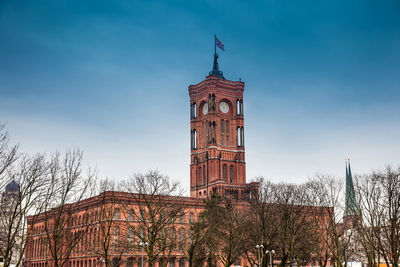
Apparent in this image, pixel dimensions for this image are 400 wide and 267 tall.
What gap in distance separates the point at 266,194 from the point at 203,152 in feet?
200

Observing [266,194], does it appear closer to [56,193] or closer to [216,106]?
[56,193]

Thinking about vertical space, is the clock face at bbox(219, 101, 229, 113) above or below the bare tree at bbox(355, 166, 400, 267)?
above

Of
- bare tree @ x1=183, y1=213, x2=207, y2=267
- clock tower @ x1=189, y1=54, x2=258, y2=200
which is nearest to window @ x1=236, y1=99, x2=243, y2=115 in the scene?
clock tower @ x1=189, y1=54, x2=258, y2=200

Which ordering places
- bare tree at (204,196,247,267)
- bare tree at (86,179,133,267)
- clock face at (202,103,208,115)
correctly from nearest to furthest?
bare tree at (86,179,133,267) < bare tree at (204,196,247,267) < clock face at (202,103,208,115)

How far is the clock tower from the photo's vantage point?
11607 centimetres

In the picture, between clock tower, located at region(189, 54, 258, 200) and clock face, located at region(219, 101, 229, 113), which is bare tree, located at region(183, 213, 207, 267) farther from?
clock face, located at region(219, 101, 229, 113)

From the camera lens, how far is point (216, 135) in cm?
11844

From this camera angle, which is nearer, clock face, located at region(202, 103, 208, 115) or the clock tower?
the clock tower

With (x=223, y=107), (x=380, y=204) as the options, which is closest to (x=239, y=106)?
(x=223, y=107)

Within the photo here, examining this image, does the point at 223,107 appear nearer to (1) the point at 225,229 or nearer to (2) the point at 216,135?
(2) the point at 216,135

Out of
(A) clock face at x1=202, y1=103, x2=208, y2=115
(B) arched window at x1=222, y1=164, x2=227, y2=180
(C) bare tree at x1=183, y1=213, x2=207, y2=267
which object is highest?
(A) clock face at x1=202, y1=103, x2=208, y2=115

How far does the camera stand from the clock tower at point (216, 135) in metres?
116

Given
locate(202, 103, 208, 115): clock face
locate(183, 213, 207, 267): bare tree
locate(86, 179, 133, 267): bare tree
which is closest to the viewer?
locate(86, 179, 133, 267): bare tree

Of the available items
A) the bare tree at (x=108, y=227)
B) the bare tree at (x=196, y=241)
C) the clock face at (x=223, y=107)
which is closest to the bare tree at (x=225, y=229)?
the bare tree at (x=196, y=241)
